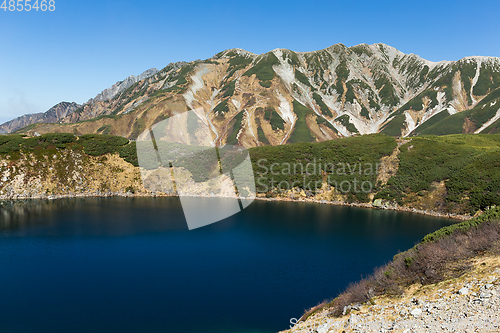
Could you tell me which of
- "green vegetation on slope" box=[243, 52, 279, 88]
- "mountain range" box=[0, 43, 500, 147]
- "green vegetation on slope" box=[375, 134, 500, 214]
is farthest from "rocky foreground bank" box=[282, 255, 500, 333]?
"green vegetation on slope" box=[243, 52, 279, 88]

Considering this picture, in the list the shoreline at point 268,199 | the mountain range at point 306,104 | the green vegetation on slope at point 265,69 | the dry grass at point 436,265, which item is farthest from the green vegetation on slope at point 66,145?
the green vegetation on slope at point 265,69

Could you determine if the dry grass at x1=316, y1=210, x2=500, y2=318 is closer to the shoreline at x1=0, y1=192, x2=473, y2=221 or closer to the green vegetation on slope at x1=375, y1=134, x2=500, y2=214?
the shoreline at x1=0, y1=192, x2=473, y2=221

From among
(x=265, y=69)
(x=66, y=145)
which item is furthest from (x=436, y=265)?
(x=265, y=69)

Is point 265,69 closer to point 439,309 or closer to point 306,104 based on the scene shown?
point 306,104

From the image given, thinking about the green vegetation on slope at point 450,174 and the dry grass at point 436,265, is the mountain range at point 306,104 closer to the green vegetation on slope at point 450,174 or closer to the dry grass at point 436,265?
the green vegetation on slope at point 450,174

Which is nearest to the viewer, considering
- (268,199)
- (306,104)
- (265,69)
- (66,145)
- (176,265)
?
(176,265)

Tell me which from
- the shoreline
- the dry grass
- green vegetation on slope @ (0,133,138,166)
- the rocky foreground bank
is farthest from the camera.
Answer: green vegetation on slope @ (0,133,138,166)
